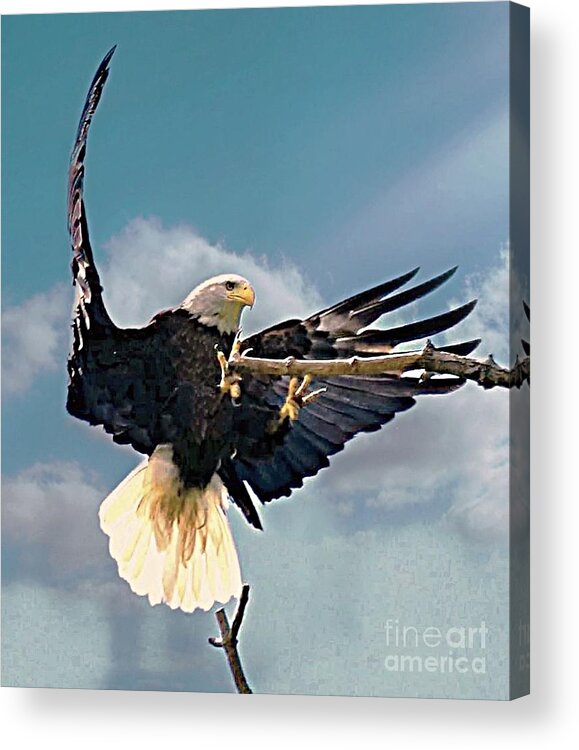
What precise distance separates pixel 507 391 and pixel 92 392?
3.44ft

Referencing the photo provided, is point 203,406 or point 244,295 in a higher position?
point 244,295

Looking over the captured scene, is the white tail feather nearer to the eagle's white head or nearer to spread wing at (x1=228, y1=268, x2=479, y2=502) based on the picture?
spread wing at (x1=228, y1=268, x2=479, y2=502)

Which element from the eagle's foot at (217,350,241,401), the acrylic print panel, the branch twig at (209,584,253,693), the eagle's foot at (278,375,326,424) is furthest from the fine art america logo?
the eagle's foot at (217,350,241,401)

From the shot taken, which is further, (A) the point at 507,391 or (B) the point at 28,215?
(B) the point at 28,215

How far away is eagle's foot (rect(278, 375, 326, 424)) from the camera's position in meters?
4.66

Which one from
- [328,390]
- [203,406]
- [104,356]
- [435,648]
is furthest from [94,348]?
[435,648]

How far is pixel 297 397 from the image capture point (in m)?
4.66

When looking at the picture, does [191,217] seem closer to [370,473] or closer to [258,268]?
[258,268]

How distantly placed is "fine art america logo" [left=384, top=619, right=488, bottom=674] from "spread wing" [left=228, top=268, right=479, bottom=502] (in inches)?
17.6

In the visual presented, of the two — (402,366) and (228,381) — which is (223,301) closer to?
(228,381)

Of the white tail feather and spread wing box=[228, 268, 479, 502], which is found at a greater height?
spread wing box=[228, 268, 479, 502]

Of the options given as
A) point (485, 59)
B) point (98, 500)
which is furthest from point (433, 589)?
point (485, 59)

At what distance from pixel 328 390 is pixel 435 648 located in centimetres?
67

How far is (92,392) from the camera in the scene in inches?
188
